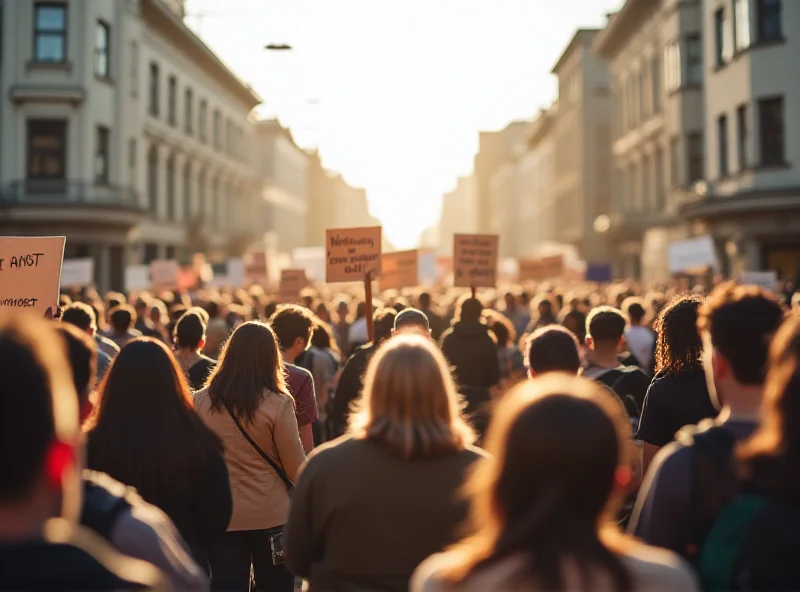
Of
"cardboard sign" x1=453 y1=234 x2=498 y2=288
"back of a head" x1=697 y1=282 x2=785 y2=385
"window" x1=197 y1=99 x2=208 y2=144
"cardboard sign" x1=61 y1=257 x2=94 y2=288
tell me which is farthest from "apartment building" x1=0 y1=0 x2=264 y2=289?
"back of a head" x1=697 y1=282 x2=785 y2=385

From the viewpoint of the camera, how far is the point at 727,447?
3.27 meters

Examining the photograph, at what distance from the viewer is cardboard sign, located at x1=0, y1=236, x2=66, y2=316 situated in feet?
30.5

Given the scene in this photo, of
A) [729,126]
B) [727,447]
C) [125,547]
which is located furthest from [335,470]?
[729,126]

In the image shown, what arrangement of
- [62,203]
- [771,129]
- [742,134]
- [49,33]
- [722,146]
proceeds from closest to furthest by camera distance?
[771,129]
[742,134]
[722,146]
[62,203]
[49,33]

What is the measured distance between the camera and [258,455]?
6.05m

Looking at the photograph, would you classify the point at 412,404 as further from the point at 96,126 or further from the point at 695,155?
the point at 695,155

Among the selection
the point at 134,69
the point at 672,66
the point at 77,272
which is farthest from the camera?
the point at 134,69

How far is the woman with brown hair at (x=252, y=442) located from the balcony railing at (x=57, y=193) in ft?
103

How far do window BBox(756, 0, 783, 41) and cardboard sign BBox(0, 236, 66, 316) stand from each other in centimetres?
2619

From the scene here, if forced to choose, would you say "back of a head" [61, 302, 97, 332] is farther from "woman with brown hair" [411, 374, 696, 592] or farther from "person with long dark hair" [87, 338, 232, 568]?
"woman with brown hair" [411, 374, 696, 592]

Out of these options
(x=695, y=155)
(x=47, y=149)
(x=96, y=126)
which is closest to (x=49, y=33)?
(x=96, y=126)

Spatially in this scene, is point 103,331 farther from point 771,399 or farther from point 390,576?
point 771,399

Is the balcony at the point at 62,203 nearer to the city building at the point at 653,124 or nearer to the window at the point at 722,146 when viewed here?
the city building at the point at 653,124

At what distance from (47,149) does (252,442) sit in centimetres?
3312
